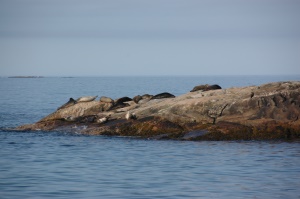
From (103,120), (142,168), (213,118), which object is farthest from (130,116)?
(142,168)

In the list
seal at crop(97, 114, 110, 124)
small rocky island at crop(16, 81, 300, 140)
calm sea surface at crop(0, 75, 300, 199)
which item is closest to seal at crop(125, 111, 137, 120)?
small rocky island at crop(16, 81, 300, 140)

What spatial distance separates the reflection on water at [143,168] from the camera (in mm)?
20766

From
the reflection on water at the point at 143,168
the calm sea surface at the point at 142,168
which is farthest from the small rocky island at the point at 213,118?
the reflection on water at the point at 143,168

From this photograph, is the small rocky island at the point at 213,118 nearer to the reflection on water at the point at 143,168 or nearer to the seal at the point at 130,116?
the seal at the point at 130,116

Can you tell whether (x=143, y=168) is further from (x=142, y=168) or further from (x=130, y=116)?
(x=130, y=116)

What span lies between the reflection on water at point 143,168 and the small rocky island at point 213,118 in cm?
143

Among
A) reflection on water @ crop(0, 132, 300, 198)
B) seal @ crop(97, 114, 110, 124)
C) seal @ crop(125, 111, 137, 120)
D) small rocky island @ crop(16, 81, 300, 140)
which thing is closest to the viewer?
reflection on water @ crop(0, 132, 300, 198)

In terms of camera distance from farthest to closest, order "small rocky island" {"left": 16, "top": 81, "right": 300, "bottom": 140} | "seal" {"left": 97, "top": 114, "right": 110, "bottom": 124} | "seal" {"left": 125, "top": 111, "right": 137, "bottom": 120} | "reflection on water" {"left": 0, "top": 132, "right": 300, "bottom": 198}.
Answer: "seal" {"left": 97, "top": 114, "right": 110, "bottom": 124} < "seal" {"left": 125, "top": 111, "right": 137, "bottom": 120} < "small rocky island" {"left": 16, "top": 81, "right": 300, "bottom": 140} < "reflection on water" {"left": 0, "top": 132, "right": 300, "bottom": 198}

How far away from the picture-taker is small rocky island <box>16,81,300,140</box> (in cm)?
Answer: 3372

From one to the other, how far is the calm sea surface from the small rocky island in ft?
4.09

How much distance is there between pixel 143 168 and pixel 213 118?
406 inches

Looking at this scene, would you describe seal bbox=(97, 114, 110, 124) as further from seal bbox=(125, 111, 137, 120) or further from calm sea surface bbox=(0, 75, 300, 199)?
calm sea surface bbox=(0, 75, 300, 199)

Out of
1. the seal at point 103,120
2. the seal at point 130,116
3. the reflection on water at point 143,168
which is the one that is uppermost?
the seal at point 130,116

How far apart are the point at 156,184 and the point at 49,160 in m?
7.07
